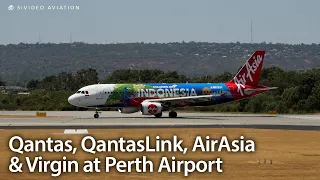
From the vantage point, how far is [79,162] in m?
33.1

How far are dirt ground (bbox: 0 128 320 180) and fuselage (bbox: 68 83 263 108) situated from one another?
18909 mm

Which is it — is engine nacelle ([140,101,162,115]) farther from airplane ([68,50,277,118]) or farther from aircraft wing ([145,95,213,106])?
aircraft wing ([145,95,213,106])

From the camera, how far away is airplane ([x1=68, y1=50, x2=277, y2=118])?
238ft

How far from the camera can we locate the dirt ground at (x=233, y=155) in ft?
97.2

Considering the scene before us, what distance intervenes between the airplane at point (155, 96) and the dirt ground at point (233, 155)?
60.1 feet

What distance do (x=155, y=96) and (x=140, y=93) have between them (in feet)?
4.95

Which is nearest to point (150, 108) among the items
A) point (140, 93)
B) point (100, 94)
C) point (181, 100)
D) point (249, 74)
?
point (140, 93)

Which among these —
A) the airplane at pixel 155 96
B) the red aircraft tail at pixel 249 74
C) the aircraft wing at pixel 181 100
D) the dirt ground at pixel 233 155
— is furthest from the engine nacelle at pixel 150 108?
the dirt ground at pixel 233 155

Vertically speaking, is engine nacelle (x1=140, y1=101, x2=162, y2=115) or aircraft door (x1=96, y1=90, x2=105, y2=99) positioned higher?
aircraft door (x1=96, y1=90, x2=105, y2=99)

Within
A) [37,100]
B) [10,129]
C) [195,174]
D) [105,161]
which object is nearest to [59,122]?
[10,129]

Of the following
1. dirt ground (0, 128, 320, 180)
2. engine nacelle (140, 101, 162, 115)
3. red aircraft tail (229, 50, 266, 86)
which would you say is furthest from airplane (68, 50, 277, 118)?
dirt ground (0, 128, 320, 180)

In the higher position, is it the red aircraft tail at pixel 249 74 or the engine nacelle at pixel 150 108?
the red aircraft tail at pixel 249 74

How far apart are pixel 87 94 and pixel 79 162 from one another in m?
39.7

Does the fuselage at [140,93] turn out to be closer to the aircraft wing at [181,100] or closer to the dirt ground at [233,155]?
the aircraft wing at [181,100]
